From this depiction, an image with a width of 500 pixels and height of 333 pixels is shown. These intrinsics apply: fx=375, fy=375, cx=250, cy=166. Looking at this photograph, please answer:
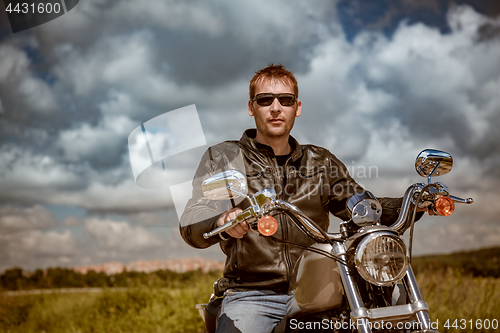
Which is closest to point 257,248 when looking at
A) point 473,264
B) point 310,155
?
point 310,155

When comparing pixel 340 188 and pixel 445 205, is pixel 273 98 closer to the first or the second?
pixel 340 188

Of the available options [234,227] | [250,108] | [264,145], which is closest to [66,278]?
[250,108]

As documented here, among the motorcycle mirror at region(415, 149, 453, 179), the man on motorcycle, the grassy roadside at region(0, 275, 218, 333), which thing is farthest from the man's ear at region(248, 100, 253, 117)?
the grassy roadside at region(0, 275, 218, 333)

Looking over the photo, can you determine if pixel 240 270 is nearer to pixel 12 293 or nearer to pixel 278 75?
pixel 278 75

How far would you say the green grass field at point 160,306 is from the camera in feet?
18.4

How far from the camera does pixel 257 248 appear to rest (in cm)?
244

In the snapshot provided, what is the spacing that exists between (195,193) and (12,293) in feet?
33.0

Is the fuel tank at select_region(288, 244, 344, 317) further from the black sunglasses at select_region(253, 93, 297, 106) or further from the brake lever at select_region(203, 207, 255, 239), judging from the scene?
the black sunglasses at select_region(253, 93, 297, 106)

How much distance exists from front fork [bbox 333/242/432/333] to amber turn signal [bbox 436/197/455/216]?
458 millimetres

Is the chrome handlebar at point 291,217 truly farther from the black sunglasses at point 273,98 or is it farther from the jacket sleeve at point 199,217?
the black sunglasses at point 273,98

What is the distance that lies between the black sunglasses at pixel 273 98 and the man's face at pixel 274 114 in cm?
2

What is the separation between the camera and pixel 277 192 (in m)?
2.61

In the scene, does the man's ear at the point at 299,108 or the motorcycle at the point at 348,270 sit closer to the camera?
the motorcycle at the point at 348,270

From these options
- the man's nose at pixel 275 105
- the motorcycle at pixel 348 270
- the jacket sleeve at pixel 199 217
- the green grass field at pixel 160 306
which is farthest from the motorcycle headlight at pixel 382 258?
the green grass field at pixel 160 306
